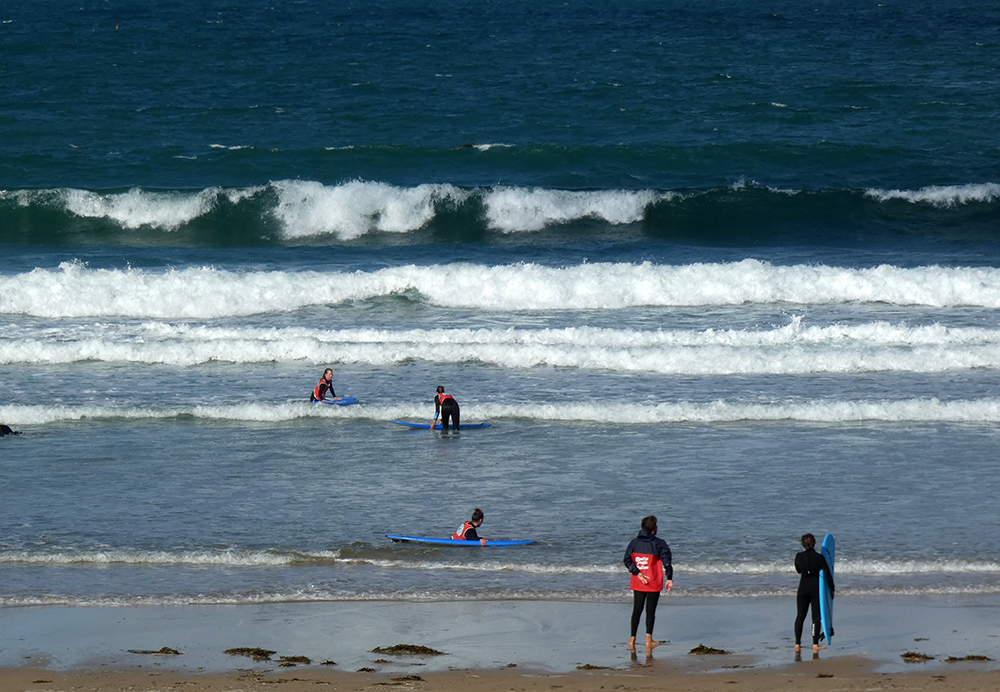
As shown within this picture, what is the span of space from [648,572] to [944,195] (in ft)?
81.0

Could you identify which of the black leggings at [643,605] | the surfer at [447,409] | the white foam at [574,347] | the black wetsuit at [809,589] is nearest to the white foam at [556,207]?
the white foam at [574,347]

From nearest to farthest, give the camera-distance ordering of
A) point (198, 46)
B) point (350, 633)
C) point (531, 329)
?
point (350, 633), point (531, 329), point (198, 46)

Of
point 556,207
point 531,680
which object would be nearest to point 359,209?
point 556,207

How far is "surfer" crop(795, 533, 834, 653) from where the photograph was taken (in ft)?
35.9

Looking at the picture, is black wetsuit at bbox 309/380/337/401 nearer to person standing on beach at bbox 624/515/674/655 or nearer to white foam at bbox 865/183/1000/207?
person standing on beach at bbox 624/515/674/655

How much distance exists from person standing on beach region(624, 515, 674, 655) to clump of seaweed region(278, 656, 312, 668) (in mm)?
2931

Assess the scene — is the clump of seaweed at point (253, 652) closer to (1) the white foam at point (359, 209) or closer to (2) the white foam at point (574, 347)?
(2) the white foam at point (574, 347)

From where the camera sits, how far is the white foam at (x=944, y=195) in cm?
3262

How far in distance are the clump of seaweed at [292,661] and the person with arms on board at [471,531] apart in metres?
3.33

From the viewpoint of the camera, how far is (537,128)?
37812 millimetres

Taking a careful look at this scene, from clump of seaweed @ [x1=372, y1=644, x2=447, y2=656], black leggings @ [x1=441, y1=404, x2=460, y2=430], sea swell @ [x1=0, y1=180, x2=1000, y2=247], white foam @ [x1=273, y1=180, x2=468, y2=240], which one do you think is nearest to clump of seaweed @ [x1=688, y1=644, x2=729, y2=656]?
clump of seaweed @ [x1=372, y1=644, x2=447, y2=656]

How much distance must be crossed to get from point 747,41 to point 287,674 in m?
41.7

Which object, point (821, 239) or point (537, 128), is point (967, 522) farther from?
point (537, 128)

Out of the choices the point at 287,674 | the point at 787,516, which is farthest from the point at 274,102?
the point at 287,674
